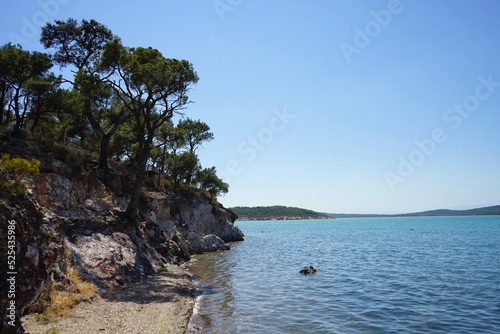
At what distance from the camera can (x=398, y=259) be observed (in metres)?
39.7

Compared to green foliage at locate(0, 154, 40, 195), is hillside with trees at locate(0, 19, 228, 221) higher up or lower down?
higher up

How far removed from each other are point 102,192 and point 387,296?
25383 millimetres

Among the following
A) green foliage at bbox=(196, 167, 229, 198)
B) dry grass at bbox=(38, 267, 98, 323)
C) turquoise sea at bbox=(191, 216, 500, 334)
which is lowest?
turquoise sea at bbox=(191, 216, 500, 334)

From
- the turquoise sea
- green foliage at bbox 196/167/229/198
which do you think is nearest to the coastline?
the turquoise sea

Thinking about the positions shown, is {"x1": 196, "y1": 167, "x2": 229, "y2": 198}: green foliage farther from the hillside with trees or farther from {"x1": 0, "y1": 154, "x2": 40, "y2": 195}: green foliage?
{"x1": 0, "y1": 154, "x2": 40, "y2": 195}: green foliage

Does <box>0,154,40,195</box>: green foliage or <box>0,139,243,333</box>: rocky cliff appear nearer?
<box>0,139,243,333</box>: rocky cliff

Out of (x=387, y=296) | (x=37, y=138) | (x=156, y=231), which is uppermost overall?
(x=37, y=138)

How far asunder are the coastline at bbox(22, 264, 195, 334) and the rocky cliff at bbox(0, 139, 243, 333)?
1185mm

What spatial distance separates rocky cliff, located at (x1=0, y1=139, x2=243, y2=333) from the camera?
1091 cm

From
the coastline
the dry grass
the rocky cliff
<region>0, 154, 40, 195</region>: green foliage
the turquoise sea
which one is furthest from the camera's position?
the turquoise sea

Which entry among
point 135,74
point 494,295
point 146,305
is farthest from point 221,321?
point 135,74

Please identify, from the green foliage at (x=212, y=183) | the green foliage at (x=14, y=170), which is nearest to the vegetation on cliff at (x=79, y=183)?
the green foliage at (x=14, y=170)

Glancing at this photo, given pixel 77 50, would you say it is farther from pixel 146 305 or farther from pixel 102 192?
pixel 146 305

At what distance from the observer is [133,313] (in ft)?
51.3
